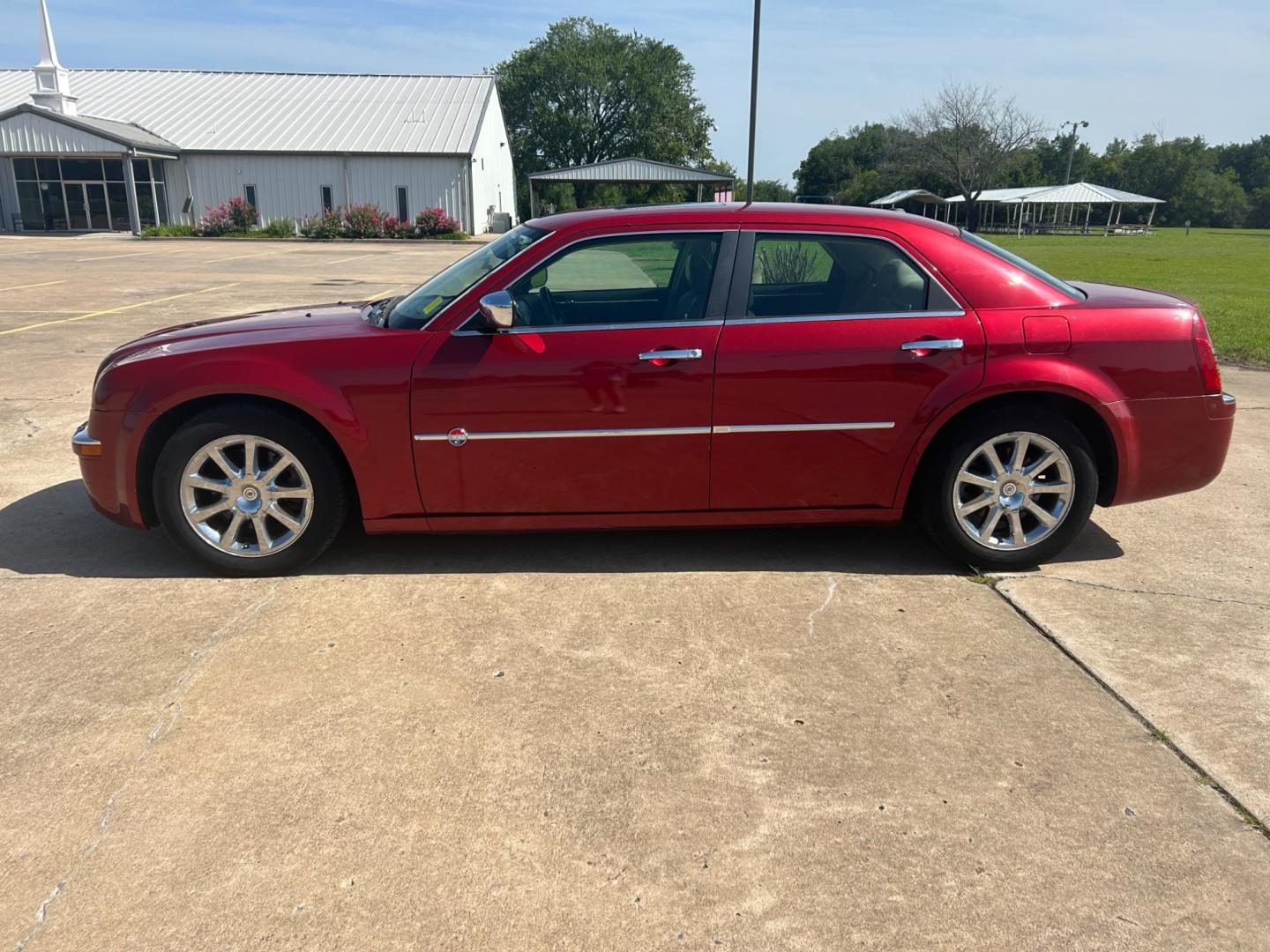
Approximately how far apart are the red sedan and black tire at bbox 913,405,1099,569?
11 mm

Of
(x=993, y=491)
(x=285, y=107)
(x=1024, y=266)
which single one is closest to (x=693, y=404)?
(x=993, y=491)

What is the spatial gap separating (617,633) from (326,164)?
144 feet

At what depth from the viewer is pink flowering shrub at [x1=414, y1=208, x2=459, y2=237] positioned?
136ft

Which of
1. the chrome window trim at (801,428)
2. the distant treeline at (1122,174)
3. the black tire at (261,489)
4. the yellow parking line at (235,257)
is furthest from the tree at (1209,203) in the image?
the black tire at (261,489)

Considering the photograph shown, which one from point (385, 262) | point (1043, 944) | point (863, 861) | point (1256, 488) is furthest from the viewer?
point (385, 262)

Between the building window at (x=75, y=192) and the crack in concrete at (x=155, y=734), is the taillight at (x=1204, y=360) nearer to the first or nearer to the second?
the crack in concrete at (x=155, y=734)

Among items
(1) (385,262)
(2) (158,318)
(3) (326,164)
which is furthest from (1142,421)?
(3) (326,164)

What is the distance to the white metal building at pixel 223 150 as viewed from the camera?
41.0 metres

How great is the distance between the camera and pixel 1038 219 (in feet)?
250

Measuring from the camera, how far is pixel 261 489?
4.31 meters

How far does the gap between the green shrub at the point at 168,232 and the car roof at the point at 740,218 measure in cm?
4069

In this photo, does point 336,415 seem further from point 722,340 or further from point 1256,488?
point 1256,488

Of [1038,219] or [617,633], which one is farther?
[1038,219]

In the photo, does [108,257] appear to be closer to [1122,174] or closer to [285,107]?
[285,107]
